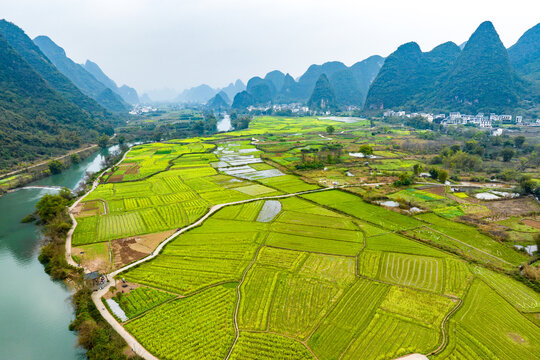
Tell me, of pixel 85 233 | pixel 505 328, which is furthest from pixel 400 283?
pixel 85 233

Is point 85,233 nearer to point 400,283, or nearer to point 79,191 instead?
point 79,191

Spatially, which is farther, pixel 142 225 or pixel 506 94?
pixel 506 94

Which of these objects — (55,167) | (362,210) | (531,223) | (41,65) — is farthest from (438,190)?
(41,65)

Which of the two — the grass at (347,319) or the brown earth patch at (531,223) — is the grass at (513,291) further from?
the brown earth patch at (531,223)

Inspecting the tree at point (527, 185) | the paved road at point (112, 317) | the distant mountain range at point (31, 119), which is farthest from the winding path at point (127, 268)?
the distant mountain range at point (31, 119)

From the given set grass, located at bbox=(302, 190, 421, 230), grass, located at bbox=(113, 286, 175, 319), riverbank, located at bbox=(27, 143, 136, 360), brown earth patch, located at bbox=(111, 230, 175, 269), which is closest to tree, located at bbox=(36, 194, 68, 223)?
riverbank, located at bbox=(27, 143, 136, 360)

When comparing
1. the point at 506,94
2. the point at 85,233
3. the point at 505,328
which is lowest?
the point at 505,328

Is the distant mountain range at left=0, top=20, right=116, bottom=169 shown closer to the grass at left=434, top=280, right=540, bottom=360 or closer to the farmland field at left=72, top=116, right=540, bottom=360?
the farmland field at left=72, top=116, right=540, bottom=360
